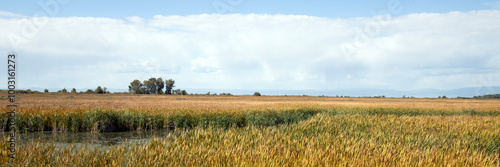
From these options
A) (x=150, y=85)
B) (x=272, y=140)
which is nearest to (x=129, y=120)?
(x=272, y=140)

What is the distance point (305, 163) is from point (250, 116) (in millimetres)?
16391

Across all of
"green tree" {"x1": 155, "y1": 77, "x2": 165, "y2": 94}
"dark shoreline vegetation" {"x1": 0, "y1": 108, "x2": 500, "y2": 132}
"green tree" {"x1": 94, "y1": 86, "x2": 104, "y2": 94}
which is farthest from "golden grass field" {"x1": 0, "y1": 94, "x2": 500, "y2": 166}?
"green tree" {"x1": 155, "y1": 77, "x2": 165, "y2": 94}

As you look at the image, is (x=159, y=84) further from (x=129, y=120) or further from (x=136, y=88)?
(x=129, y=120)

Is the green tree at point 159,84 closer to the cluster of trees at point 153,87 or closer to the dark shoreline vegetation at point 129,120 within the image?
the cluster of trees at point 153,87

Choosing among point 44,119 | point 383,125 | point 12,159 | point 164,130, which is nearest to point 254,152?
point 12,159

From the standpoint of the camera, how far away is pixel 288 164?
23.0 ft

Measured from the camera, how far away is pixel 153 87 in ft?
315

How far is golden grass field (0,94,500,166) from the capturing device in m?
7.25

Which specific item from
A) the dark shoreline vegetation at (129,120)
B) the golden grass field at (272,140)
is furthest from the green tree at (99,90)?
the dark shoreline vegetation at (129,120)

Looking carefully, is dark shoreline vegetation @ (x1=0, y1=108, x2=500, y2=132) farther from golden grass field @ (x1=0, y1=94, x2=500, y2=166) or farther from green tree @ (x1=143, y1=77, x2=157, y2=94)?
green tree @ (x1=143, y1=77, x2=157, y2=94)

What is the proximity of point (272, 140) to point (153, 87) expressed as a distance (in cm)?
8983

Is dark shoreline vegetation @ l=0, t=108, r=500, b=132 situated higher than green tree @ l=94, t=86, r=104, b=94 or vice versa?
green tree @ l=94, t=86, r=104, b=94

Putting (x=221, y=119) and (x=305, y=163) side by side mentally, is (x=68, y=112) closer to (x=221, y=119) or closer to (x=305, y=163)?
(x=221, y=119)

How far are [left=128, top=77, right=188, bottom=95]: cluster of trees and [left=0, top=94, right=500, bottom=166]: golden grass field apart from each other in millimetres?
71166
